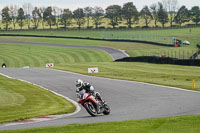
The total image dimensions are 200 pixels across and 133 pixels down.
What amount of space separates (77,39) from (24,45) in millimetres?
16101

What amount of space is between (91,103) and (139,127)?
4.33m

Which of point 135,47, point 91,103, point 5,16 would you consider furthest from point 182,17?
point 91,103

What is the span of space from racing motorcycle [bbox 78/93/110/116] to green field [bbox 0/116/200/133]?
2.83 metres

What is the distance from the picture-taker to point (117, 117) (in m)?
16.4

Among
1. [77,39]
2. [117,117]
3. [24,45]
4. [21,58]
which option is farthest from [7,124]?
[77,39]

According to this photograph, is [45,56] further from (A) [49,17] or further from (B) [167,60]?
(A) [49,17]

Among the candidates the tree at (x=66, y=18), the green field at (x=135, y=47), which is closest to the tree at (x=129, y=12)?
the tree at (x=66, y=18)

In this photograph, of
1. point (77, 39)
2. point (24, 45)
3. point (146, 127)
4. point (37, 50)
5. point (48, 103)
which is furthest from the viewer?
point (77, 39)

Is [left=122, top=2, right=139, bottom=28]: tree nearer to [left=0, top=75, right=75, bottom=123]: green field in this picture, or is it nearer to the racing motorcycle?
[left=0, top=75, right=75, bottom=123]: green field

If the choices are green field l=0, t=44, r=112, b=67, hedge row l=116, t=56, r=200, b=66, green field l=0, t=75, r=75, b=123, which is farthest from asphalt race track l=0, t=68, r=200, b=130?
green field l=0, t=44, r=112, b=67

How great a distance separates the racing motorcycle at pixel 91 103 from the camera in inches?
669

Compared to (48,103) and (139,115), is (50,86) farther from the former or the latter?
(139,115)

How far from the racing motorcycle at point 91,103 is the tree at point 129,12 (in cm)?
16086

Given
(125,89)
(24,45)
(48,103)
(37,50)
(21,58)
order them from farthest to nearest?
(24,45) < (37,50) < (21,58) < (125,89) < (48,103)
